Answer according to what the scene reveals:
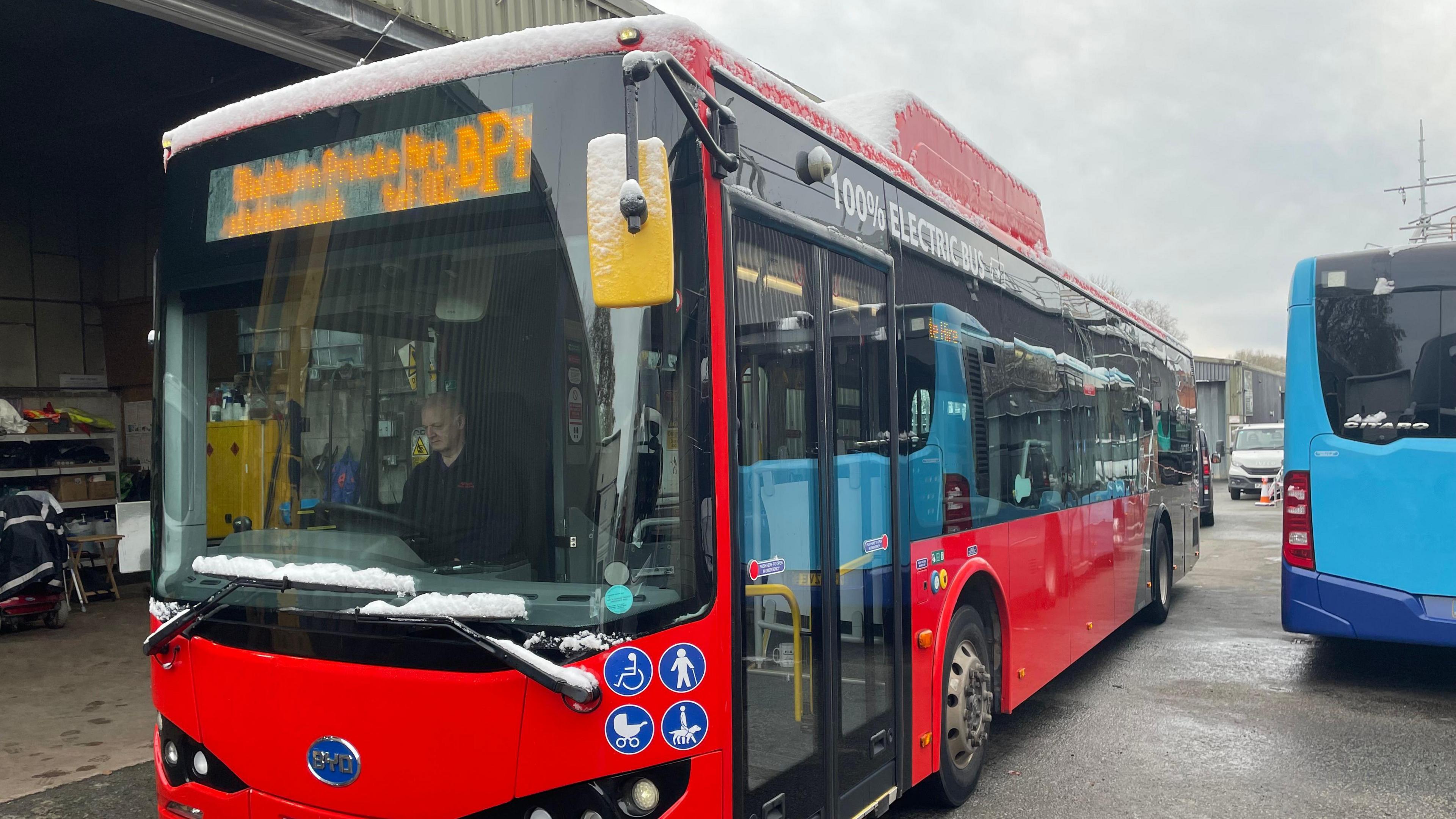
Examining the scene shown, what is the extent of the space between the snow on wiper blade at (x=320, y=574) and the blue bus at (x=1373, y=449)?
21.0ft

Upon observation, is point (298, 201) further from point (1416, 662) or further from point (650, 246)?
point (1416, 662)

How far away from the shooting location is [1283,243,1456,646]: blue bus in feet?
21.6

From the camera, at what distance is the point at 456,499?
294 cm

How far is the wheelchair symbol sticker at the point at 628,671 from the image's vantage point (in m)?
2.72

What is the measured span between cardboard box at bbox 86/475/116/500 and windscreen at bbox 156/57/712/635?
1057 cm

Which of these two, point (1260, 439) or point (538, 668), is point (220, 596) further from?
point (1260, 439)

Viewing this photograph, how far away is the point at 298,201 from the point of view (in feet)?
10.6

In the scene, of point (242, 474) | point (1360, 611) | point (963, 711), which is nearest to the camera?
point (242, 474)

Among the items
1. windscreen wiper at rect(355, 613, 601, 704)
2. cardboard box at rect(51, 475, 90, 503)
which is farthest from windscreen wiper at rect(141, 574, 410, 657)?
cardboard box at rect(51, 475, 90, 503)

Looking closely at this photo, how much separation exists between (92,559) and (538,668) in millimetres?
11510

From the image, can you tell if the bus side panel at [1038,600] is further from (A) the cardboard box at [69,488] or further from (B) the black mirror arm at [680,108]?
(A) the cardboard box at [69,488]

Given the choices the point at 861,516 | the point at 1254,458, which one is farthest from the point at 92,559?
the point at 1254,458

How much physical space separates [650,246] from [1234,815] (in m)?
4.12

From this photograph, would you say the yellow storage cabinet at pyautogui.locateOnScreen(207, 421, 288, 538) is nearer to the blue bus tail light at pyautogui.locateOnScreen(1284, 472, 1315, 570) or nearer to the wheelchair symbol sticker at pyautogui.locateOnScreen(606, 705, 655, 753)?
the wheelchair symbol sticker at pyautogui.locateOnScreen(606, 705, 655, 753)
